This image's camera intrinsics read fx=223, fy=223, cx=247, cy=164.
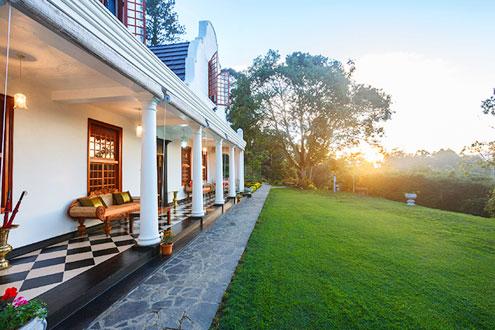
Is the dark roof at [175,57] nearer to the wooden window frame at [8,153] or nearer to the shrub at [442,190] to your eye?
the wooden window frame at [8,153]

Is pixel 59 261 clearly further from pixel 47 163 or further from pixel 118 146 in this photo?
pixel 118 146

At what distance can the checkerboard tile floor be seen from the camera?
2.60 metres

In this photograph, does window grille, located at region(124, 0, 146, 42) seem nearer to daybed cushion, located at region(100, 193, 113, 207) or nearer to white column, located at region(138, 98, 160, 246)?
white column, located at region(138, 98, 160, 246)

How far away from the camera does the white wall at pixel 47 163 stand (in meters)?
3.66

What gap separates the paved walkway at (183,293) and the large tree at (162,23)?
17351 mm

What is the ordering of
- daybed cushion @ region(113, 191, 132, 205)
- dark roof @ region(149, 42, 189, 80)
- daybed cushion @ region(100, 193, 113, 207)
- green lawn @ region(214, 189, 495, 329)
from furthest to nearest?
dark roof @ region(149, 42, 189, 80) → daybed cushion @ region(113, 191, 132, 205) → daybed cushion @ region(100, 193, 113, 207) → green lawn @ region(214, 189, 495, 329)

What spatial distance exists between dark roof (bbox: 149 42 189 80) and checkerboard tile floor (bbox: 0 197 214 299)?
4711 millimetres

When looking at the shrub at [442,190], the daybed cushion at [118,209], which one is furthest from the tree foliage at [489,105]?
the daybed cushion at [118,209]

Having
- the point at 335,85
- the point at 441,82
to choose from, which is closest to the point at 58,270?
the point at 441,82

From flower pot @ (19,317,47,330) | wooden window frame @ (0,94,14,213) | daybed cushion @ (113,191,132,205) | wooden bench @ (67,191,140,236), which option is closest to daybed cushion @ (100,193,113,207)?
daybed cushion @ (113,191,132,205)

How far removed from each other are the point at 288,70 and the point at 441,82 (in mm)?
9949

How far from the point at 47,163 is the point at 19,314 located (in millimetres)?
3694

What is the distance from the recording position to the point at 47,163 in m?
4.11

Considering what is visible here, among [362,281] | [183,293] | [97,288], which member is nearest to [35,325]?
[97,288]
